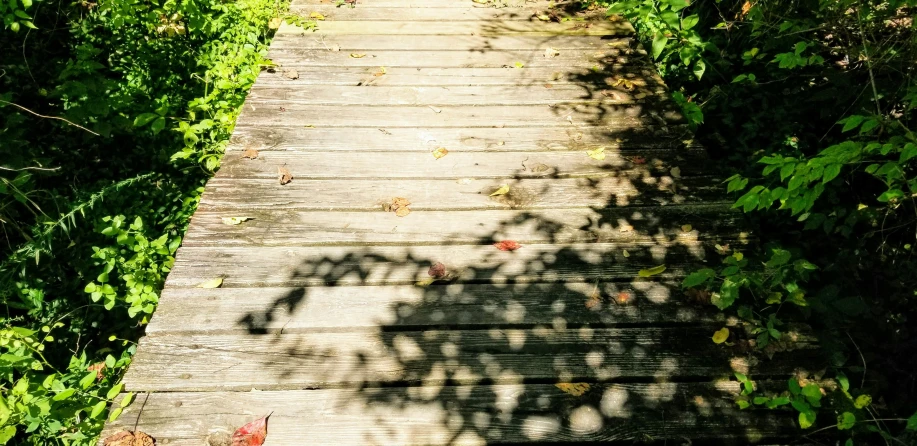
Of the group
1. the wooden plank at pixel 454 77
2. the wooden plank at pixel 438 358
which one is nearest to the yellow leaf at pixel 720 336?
the wooden plank at pixel 438 358

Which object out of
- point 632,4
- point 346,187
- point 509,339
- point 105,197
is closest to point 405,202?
point 346,187

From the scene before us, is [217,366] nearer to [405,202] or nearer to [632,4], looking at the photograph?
[405,202]

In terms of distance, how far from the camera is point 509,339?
8.00ft

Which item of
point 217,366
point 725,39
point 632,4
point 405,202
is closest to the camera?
point 217,366

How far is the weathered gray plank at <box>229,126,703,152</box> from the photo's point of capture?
3.44m

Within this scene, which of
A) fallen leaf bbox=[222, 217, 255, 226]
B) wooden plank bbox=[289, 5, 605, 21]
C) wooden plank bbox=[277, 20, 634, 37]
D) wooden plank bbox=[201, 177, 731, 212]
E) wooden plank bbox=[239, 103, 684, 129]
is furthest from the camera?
wooden plank bbox=[289, 5, 605, 21]

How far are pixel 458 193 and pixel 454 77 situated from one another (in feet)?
4.40

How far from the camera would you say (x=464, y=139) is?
11.6 ft

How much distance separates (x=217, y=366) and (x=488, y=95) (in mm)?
2557

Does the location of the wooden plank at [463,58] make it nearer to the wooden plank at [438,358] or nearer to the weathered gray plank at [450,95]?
the weathered gray plank at [450,95]

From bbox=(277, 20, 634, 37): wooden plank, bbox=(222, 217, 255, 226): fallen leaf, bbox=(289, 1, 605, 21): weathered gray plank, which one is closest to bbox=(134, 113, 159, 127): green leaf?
bbox=(277, 20, 634, 37): wooden plank

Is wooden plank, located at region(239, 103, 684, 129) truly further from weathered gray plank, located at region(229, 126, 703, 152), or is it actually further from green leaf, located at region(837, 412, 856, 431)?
green leaf, located at region(837, 412, 856, 431)

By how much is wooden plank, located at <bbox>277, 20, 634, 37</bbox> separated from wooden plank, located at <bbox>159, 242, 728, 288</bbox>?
2436 mm

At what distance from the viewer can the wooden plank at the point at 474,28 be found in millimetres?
4598
